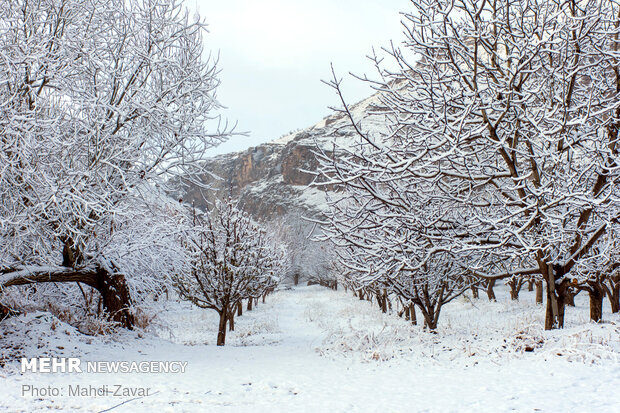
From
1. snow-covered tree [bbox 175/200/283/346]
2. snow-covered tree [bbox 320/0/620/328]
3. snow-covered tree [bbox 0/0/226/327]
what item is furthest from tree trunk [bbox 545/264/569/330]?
snow-covered tree [bbox 175/200/283/346]

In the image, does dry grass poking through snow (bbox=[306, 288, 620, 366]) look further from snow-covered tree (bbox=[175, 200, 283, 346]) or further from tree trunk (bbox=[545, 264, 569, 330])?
snow-covered tree (bbox=[175, 200, 283, 346])

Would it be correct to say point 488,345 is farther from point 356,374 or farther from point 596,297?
point 596,297

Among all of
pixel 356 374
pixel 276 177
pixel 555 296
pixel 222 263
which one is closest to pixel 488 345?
pixel 555 296

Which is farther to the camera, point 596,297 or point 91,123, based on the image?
point 596,297

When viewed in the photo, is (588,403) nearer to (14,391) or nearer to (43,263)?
(14,391)

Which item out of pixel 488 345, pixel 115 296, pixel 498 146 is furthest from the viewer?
pixel 115 296

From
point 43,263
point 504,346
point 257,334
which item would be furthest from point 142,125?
point 257,334

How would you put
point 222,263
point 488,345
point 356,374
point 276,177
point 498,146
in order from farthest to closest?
point 276,177 < point 222,263 < point 488,345 < point 356,374 < point 498,146

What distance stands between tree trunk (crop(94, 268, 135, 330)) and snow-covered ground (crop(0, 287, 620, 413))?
1.71 ft

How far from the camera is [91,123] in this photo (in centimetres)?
657

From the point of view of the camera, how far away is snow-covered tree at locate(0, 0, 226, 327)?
568 centimetres

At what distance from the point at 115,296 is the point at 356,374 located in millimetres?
6232

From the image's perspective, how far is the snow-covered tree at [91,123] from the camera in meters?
5.68

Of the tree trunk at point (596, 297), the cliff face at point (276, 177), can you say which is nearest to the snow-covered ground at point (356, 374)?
the tree trunk at point (596, 297)
